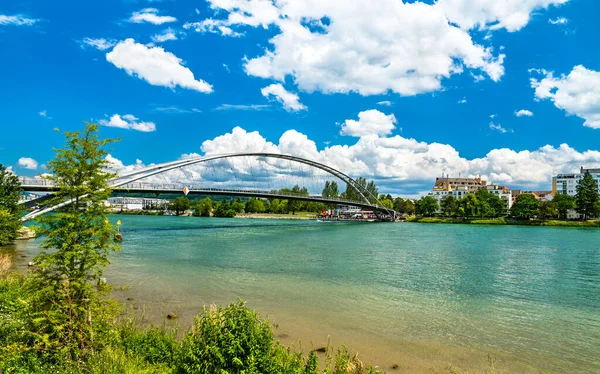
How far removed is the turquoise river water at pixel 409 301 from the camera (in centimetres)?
979

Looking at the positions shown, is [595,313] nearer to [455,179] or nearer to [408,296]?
[408,296]

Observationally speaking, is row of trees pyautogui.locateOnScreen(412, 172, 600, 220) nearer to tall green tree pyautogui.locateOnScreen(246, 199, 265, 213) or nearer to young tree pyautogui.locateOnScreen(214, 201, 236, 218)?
tall green tree pyautogui.locateOnScreen(246, 199, 265, 213)

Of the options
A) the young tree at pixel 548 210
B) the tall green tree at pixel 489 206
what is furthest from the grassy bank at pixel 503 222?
the young tree at pixel 548 210

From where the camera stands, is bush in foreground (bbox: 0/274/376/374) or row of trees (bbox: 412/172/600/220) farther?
row of trees (bbox: 412/172/600/220)

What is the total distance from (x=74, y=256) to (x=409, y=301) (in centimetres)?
1242

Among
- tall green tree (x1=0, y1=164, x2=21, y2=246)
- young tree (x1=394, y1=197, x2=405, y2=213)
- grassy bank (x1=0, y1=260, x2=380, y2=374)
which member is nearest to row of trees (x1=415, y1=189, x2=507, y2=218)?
young tree (x1=394, y1=197, x2=405, y2=213)

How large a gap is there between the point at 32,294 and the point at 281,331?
6437 mm

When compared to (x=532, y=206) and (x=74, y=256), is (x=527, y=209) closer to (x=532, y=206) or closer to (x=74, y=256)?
(x=532, y=206)

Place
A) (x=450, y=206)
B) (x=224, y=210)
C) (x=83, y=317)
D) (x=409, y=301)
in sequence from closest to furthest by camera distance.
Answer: (x=83, y=317) < (x=409, y=301) < (x=450, y=206) < (x=224, y=210)

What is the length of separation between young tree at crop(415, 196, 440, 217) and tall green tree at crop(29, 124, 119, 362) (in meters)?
109

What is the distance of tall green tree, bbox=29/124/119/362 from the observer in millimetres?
6000

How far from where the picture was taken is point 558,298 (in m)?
16.5

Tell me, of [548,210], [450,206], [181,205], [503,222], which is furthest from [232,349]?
[181,205]

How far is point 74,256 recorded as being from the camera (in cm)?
611
